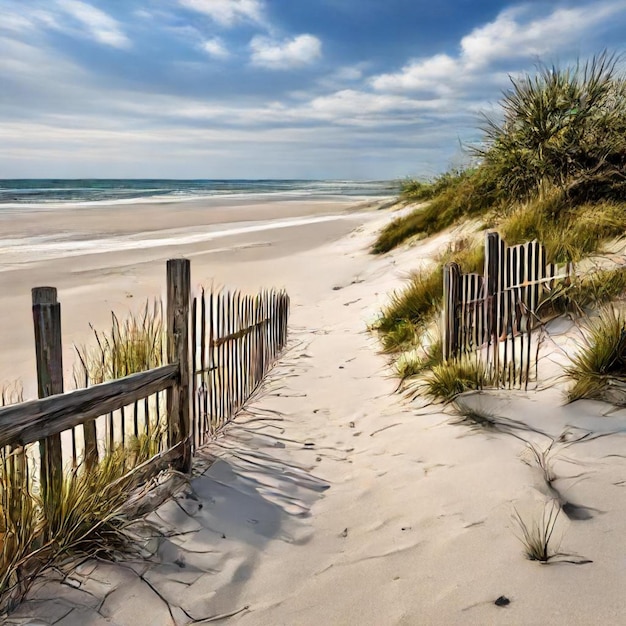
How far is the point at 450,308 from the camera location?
5.05 metres

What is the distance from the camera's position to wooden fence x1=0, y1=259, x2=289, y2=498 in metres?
2.60

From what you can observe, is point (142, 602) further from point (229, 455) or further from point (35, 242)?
point (35, 242)

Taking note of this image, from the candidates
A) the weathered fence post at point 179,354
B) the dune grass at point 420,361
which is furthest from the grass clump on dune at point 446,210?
the weathered fence post at point 179,354

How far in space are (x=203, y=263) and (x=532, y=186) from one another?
342 inches

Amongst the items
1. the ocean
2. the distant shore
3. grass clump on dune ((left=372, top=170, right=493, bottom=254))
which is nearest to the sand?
the distant shore

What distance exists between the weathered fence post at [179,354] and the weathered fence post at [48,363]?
0.94 m

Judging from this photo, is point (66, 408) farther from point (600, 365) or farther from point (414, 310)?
point (414, 310)

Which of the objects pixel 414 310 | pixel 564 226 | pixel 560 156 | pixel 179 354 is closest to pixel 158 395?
pixel 179 354

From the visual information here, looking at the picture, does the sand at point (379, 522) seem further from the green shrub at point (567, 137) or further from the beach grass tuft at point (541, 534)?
the green shrub at point (567, 137)

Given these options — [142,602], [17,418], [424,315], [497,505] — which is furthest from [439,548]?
[424,315]

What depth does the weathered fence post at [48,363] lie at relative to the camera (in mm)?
2654

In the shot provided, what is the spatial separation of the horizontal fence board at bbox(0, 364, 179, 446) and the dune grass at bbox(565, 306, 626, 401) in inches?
121

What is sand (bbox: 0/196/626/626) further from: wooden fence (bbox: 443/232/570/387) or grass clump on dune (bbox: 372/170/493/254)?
grass clump on dune (bbox: 372/170/493/254)

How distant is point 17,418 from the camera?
2379 mm
